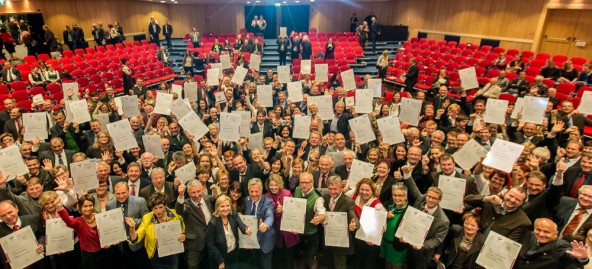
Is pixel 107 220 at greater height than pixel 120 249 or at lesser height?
greater

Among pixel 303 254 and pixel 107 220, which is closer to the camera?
pixel 107 220

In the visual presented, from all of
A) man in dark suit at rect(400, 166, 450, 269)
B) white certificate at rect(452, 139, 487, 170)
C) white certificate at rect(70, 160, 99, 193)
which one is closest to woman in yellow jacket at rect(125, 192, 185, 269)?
white certificate at rect(70, 160, 99, 193)

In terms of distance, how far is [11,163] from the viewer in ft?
13.0

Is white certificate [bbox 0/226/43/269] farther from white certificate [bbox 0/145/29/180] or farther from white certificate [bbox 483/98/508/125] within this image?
white certificate [bbox 483/98/508/125]

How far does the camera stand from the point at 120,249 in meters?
3.75

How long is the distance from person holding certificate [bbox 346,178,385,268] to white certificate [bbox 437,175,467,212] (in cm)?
73

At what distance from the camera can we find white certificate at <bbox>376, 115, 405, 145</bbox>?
4953 mm

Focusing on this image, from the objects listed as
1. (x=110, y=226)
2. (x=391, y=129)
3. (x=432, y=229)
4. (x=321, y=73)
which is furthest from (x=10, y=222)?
(x=321, y=73)

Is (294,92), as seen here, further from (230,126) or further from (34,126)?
(34,126)

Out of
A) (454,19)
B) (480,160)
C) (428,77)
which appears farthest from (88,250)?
(454,19)

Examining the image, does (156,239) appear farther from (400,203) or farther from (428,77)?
(428,77)

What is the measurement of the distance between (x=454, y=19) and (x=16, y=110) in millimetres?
16418

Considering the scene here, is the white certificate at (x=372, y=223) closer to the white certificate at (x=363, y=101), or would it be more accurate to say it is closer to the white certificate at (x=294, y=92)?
the white certificate at (x=363, y=101)

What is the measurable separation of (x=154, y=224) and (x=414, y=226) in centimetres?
255
